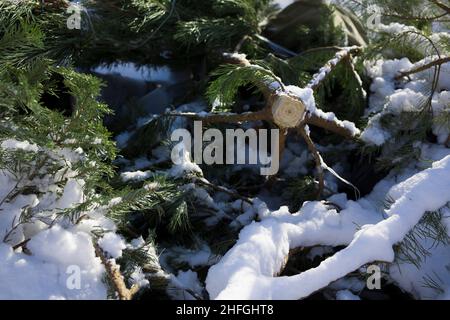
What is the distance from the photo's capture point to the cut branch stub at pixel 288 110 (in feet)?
5.64

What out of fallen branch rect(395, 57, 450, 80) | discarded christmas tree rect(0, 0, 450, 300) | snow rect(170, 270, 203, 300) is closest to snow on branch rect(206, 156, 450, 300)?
discarded christmas tree rect(0, 0, 450, 300)

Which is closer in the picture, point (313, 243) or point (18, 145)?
point (18, 145)

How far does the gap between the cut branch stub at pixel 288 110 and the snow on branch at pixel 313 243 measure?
1.05 ft

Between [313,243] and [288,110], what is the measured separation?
1.46 feet

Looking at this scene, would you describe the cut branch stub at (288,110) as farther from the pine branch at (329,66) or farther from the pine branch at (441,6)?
the pine branch at (441,6)

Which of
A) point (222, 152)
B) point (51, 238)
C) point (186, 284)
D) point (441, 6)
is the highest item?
point (441, 6)

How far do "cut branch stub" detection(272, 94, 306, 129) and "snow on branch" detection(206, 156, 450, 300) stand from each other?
0.32 meters

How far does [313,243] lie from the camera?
1687 mm

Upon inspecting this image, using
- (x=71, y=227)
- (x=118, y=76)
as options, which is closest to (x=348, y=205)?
(x=71, y=227)

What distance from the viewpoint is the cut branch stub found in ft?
5.64

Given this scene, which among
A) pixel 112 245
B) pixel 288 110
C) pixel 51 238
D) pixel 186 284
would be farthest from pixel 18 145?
pixel 288 110

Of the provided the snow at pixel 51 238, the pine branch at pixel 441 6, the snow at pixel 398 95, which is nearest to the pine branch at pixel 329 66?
the snow at pixel 398 95

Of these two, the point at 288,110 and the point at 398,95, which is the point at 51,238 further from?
the point at 398,95
